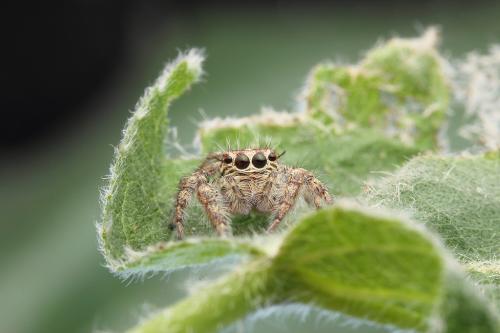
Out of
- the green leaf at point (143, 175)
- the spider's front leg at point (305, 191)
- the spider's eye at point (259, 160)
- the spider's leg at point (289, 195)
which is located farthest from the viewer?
the spider's eye at point (259, 160)

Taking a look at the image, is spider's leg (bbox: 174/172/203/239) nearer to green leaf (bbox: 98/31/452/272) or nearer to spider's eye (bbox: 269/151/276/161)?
green leaf (bbox: 98/31/452/272)

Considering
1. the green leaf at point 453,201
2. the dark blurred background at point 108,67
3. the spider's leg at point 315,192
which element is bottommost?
the green leaf at point 453,201

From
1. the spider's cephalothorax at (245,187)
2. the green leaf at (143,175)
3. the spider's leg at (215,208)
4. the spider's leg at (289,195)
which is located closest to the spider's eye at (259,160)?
the spider's cephalothorax at (245,187)

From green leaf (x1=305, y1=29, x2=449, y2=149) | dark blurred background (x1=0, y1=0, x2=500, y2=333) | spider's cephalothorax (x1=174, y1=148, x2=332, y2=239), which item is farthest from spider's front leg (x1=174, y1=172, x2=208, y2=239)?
dark blurred background (x1=0, y1=0, x2=500, y2=333)

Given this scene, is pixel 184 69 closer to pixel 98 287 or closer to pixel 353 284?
pixel 353 284

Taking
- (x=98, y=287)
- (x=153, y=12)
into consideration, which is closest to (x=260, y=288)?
(x=98, y=287)

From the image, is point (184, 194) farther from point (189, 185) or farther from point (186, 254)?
point (186, 254)

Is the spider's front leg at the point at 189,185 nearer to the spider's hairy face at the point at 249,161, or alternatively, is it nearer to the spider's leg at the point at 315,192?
the spider's hairy face at the point at 249,161

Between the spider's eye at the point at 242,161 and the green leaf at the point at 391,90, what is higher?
the green leaf at the point at 391,90
